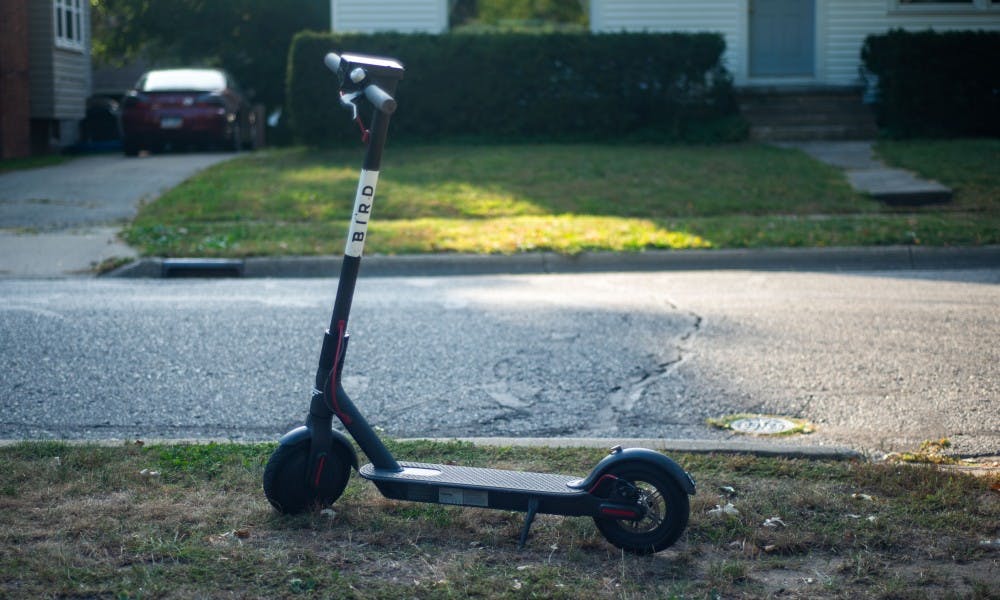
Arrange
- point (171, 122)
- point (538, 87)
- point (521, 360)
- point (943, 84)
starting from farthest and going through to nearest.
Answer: point (171, 122) → point (538, 87) → point (943, 84) → point (521, 360)

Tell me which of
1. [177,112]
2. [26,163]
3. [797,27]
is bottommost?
[26,163]

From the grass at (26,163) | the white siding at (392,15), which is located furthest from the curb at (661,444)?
the white siding at (392,15)

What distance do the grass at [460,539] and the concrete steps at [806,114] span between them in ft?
48.7

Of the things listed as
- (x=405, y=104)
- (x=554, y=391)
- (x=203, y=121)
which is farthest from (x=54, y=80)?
(x=554, y=391)

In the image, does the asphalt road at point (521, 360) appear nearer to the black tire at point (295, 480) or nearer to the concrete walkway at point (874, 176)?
the black tire at point (295, 480)

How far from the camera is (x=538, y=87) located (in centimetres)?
1795

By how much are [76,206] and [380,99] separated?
37.9 ft

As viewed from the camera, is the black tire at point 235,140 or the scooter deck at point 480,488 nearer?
the scooter deck at point 480,488

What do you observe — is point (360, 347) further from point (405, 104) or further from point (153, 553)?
point (405, 104)

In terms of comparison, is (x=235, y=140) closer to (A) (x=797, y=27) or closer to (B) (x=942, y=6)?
(A) (x=797, y=27)

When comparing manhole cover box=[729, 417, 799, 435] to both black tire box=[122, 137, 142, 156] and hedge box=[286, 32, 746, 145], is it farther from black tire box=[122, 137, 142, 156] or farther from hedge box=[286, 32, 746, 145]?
black tire box=[122, 137, 142, 156]

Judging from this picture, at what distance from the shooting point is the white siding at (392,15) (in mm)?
19922

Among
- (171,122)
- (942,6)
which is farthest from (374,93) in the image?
(942,6)

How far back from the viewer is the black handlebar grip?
10.8ft
